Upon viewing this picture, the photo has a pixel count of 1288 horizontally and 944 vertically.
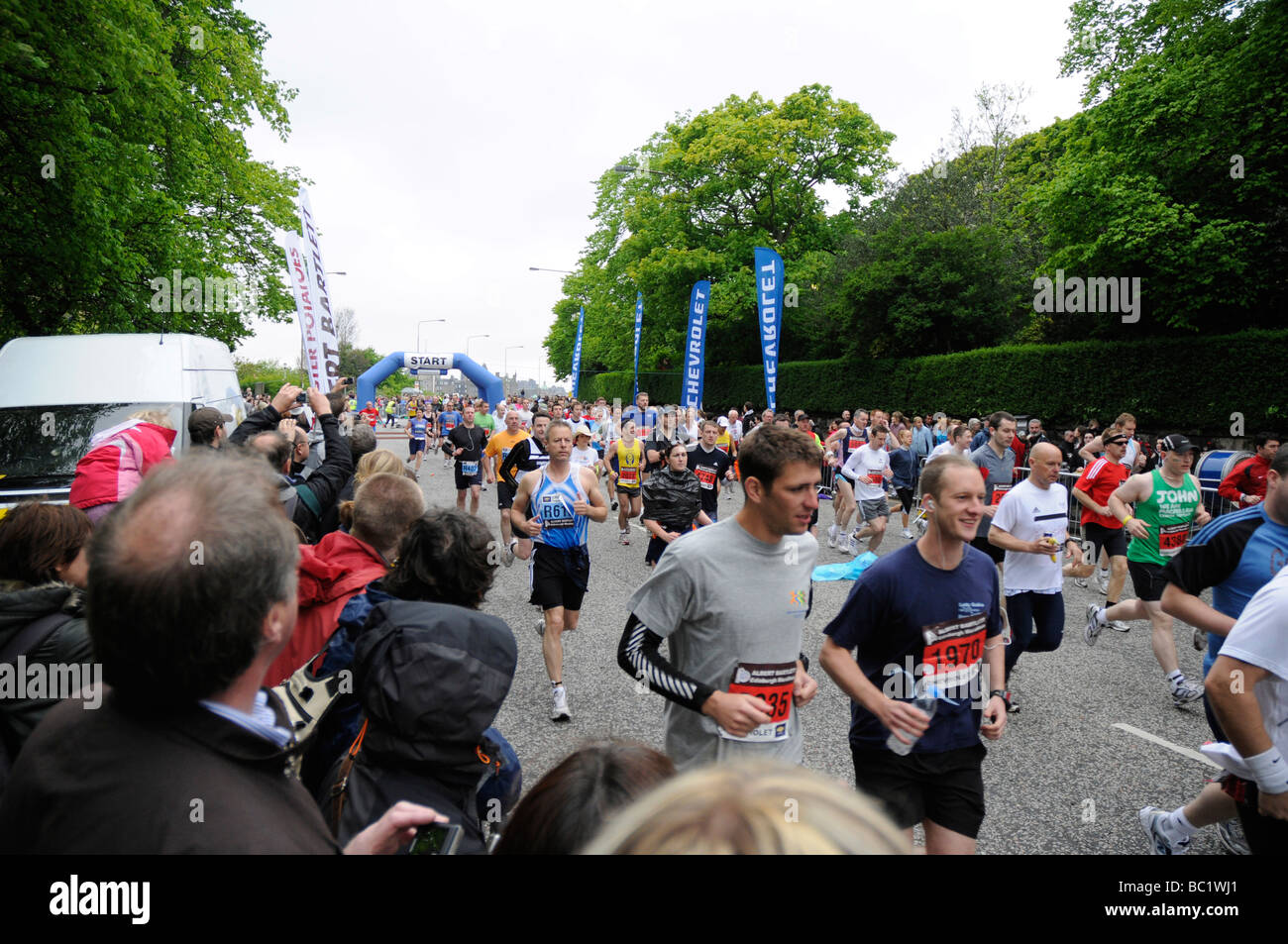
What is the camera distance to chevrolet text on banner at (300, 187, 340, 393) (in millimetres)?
8039

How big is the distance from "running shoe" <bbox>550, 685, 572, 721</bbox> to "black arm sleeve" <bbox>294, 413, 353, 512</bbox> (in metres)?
2.04

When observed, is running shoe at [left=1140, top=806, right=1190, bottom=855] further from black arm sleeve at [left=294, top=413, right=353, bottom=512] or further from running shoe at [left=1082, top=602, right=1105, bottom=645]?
black arm sleeve at [left=294, top=413, right=353, bottom=512]

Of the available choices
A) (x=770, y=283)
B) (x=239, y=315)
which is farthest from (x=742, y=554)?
(x=239, y=315)

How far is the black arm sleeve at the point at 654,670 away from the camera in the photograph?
2.59m

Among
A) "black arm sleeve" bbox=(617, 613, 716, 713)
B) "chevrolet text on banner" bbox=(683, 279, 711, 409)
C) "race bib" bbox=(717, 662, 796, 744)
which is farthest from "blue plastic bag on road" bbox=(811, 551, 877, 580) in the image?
"black arm sleeve" bbox=(617, 613, 716, 713)

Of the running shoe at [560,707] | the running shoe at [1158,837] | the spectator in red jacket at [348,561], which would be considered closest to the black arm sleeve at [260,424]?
the spectator in red jacket at [348,561]

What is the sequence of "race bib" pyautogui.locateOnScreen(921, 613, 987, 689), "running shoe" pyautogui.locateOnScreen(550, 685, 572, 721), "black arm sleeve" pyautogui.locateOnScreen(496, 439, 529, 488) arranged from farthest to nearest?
"black arm sleeve" pyautogui.locateOnScreen(496, 439, 529, 488)
"running shoe" pyautogui.locateOnScreen(550, 685, 572, 721)
"race bib" pyautogui.locateOnScreen(921, 613, 987, 689)

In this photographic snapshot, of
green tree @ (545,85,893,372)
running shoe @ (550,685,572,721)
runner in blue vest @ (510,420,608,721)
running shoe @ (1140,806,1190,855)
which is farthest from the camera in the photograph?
green tree @ (545,85,893,372)

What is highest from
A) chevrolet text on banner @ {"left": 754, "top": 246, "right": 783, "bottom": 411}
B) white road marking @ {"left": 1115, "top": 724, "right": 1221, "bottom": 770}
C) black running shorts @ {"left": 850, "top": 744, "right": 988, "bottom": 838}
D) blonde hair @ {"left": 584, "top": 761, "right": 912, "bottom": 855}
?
chevrolet text on banner @ {"left": 754, "top": 246, "right": 783, "bottom": 411}

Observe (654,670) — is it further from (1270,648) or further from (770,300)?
(770,300)

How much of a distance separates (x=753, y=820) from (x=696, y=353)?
49.1 ft

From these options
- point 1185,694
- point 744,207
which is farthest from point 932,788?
point 744,207

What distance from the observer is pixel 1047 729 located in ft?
17.3
